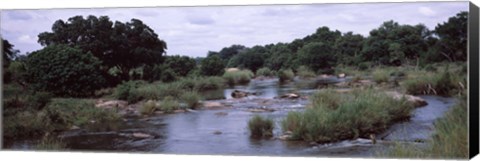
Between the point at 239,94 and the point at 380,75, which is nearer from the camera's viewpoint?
the point at 380,75

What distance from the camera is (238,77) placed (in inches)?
418

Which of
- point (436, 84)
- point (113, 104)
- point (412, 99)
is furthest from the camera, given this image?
point (113, 104)

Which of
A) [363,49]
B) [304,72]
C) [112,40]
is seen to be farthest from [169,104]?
[363,49]

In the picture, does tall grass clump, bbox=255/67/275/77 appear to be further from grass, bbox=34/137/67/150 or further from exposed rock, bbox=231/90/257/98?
grass, bbox=34/137/67/150

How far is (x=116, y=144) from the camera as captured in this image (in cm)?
1069

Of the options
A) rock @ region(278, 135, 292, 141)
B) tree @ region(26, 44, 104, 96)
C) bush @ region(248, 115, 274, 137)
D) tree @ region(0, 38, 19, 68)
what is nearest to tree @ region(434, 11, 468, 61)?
rock @ region(278, 135, 292, 141)

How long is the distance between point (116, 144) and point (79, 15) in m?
1.83

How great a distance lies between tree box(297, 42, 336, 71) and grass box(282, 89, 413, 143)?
36 cm

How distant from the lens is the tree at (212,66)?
34.7 ft

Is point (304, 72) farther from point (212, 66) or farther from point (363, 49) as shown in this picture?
point (212, 66)

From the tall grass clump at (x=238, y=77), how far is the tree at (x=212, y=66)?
107 mm

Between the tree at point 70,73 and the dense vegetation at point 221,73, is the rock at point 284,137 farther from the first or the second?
the tree at point 70,73

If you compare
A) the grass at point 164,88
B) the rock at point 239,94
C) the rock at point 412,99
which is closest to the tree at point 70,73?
the grass at point 164,88

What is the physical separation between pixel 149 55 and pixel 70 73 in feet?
3.72
